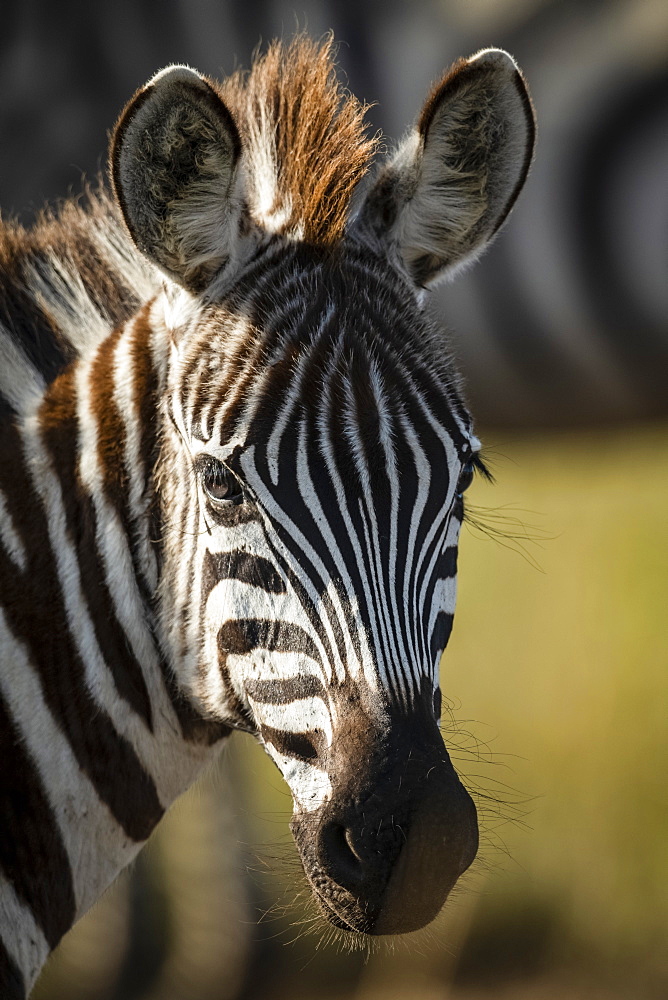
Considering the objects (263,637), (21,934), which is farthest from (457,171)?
(21,934)

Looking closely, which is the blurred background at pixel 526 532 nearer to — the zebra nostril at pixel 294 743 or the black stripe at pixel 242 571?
the zebra nostril at pixel 294 743

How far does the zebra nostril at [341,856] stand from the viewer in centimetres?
222

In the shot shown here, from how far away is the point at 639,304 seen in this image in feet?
19.4

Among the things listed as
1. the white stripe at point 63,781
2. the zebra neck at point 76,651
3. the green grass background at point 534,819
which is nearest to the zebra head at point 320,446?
the zebra neck at point 76,651

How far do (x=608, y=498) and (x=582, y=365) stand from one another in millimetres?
2465

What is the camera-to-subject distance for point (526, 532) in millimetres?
8445

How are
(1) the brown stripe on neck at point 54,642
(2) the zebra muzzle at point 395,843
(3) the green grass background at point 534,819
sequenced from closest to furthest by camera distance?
(2) the zebra muzzle at point 395,843, (1) the brown stripe on neck at point 54,642, (3) the green grass background at point 534,819

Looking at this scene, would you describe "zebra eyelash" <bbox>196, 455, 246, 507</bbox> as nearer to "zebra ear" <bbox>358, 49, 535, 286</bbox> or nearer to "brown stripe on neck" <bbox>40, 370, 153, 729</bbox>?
"brown stripe on neck" <bbox>40, 370, 153, 729</bbox>

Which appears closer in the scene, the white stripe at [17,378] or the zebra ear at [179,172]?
the zebra ear at [179,172]

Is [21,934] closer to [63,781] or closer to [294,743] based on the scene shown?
[63,781]

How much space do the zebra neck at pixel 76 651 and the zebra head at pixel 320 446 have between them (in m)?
0.14

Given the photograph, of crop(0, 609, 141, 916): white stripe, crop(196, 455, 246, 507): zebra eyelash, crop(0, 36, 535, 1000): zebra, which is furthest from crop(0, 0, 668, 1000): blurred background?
crop(196, 455, 246, 507): zebra eyelash

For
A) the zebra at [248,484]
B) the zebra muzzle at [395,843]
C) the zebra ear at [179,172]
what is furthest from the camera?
the zebra ear at [179,172]

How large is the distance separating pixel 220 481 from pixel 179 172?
38.2 inches
